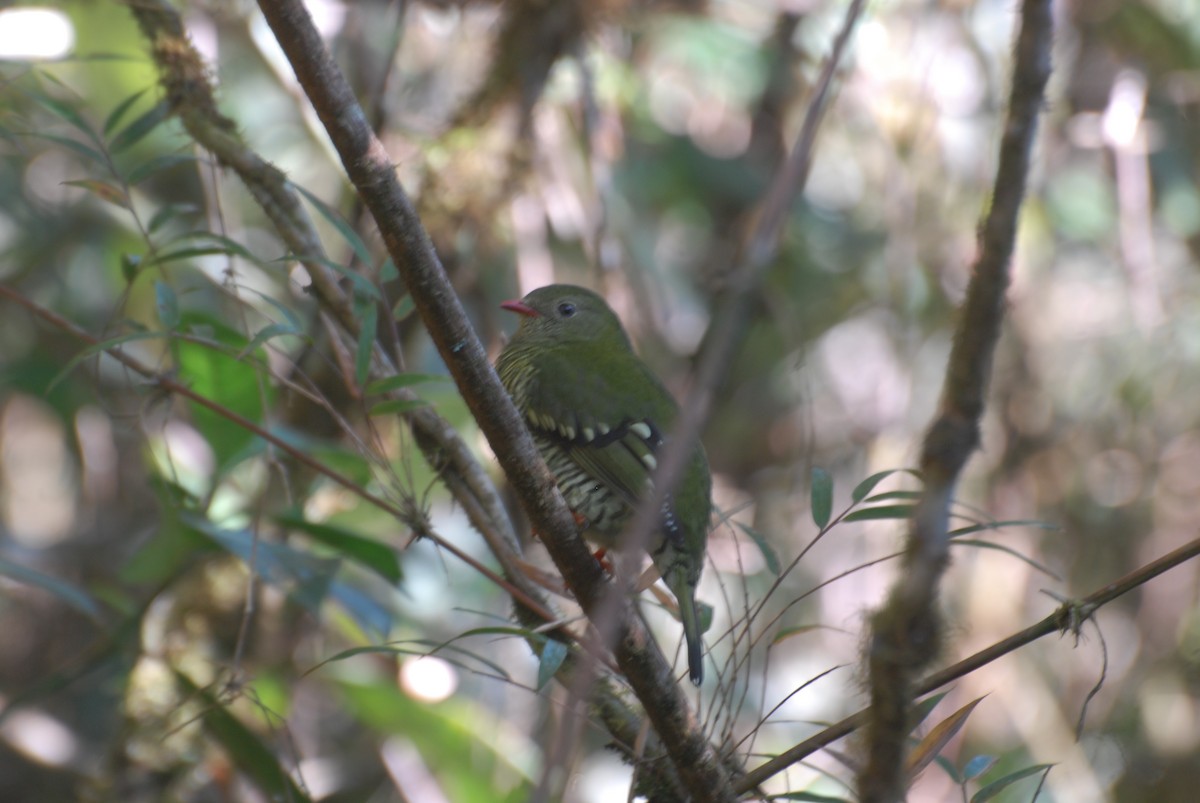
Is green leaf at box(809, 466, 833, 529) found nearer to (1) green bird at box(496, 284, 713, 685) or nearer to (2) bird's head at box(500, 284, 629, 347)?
(1) green bird at box(496, 284, 713, 685)

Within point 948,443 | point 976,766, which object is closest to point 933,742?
point 976,766

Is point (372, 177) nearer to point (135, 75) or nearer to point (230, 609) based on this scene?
point (230, 609)

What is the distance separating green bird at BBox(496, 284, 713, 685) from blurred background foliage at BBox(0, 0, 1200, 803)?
1.46 ft

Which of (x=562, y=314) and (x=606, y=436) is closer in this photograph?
(x=606, y=436)

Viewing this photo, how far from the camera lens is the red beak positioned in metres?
4.03

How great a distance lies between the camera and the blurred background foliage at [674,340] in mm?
4461

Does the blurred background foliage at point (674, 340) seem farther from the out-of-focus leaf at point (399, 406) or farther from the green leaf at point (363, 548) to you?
the out-of-focus leaf at point (399, 406)

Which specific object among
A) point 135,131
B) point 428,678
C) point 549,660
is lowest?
point 549,660

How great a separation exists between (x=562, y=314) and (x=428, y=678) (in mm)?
1756

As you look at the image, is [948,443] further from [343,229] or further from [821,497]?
[343,229]

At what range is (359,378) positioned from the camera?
2578mm

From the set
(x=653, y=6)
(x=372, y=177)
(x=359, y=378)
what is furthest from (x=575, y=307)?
(x=653, y=6)

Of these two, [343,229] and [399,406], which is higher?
[343,229]

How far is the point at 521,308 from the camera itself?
4.05 meters
